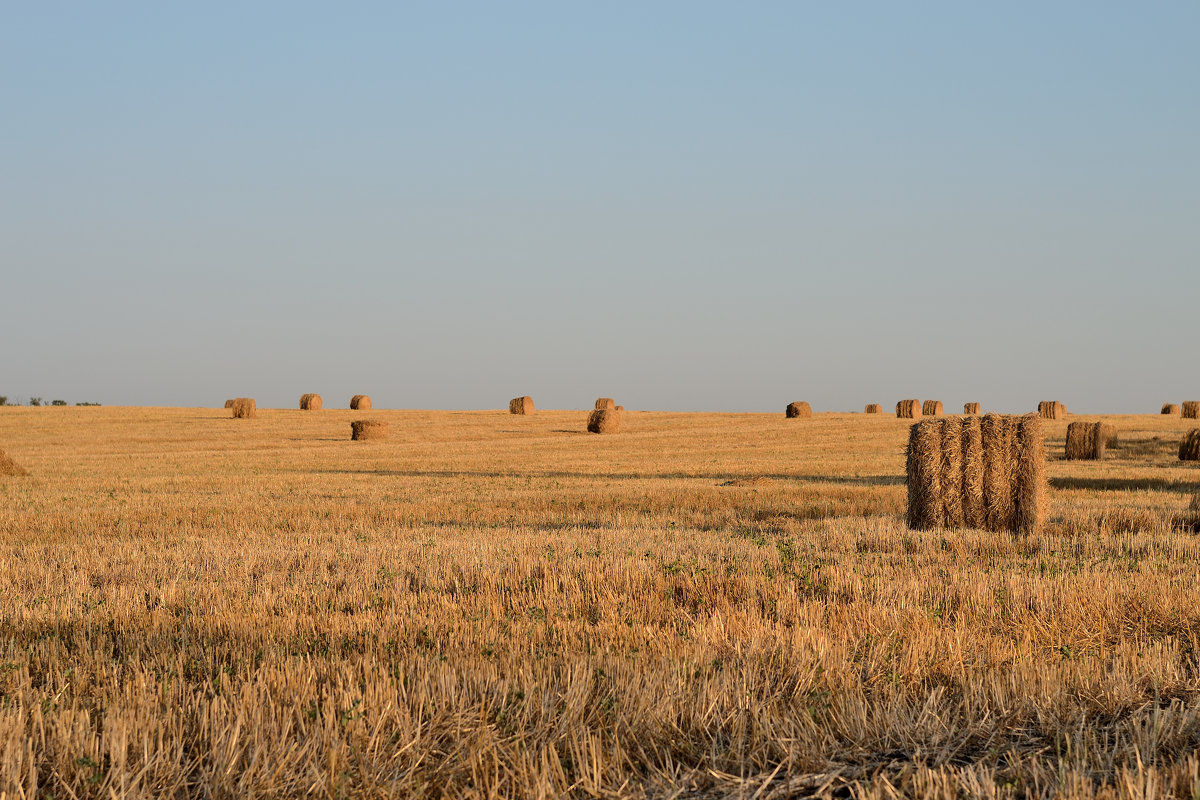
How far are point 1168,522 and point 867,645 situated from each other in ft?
27.0

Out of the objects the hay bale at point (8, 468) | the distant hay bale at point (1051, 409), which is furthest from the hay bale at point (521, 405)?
the hay bale at point (8, 468)

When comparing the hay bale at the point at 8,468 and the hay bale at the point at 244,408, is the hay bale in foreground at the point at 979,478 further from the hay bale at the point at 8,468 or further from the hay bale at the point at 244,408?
the hay bale at the point at 244,408

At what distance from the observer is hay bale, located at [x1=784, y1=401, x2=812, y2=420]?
50.6m

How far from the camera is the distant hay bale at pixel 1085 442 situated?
26.6 metres

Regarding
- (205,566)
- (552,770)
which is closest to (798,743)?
(552,770)

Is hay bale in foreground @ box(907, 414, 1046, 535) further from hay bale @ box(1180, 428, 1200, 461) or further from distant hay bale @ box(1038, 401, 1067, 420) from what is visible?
distant hay bale @ box(1038, 401, 1067, 420)

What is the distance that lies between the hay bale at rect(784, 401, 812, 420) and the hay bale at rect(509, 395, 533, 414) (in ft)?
46.3

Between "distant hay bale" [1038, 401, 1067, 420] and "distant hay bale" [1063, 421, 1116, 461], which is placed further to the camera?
"distant hay bale" [1038, 401, 1067, 420]

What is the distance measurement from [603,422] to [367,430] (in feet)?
33.9

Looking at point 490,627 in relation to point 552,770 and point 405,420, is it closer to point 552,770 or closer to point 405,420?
point 552,770

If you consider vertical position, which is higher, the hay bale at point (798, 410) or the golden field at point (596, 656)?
the hay bale at point (798, 410)

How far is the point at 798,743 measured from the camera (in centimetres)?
385

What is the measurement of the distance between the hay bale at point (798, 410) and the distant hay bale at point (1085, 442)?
23.5m

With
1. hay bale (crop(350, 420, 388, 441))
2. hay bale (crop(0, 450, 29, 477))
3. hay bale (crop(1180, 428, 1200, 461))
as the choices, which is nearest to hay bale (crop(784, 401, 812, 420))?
hay bale (crop(350, 420, 388, 441))
